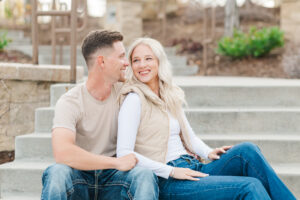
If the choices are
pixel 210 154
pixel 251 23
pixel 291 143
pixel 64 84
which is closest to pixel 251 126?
pixel 291 143

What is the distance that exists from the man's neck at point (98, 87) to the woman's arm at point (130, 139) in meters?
0.16

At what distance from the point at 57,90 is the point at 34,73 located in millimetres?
284

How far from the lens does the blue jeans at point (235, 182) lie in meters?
2.58

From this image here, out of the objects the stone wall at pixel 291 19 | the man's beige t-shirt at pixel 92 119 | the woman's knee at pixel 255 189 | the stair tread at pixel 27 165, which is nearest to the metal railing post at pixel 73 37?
the stair tread at pixel 27 165

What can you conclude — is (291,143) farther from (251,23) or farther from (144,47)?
(251,23)

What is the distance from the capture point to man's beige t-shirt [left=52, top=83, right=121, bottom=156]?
8.95 ft

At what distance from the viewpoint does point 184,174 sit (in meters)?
2.72

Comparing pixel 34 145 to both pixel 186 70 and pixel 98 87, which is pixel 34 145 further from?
pixel 186 70

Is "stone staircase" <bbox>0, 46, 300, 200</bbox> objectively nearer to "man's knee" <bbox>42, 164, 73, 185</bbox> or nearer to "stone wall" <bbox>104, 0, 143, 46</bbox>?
"man's knee" <bbox>42, 164, 73, 185</bbox>

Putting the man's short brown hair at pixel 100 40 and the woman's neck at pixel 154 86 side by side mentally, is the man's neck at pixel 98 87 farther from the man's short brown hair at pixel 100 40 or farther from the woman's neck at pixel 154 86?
the woman's neck at pixel 154 86

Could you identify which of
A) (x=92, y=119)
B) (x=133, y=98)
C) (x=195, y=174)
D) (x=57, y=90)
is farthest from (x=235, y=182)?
(x=57, y=90)

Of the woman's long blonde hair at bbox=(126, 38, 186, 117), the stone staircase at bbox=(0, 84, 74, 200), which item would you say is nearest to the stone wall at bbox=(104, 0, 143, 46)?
the stone staircase at bbox=(0, 84, 74, 200)

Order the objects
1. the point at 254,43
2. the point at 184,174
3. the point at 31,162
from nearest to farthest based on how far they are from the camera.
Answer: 1. the point at 184,174
2. the point at 31,162
3. the point at 254,43

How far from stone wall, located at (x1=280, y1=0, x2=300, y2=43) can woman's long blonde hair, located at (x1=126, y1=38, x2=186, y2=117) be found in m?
7.35
